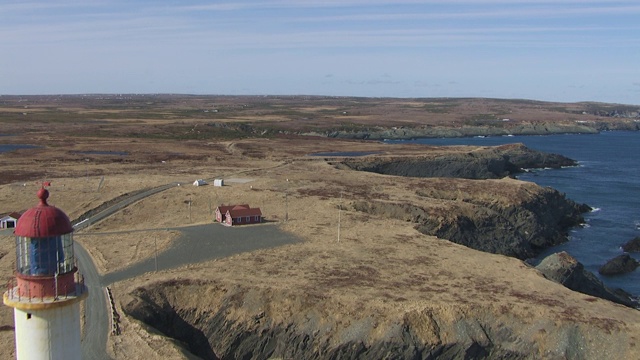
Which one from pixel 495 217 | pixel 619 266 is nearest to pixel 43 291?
pixel 619 266

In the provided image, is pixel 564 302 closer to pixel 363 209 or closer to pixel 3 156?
pixel 363 209

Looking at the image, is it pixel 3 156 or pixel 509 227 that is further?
pixel 3 156

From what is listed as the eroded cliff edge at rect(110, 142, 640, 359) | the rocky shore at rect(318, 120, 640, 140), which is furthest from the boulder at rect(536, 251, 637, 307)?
the rocky shore at rect(318, 120, 640, 140)

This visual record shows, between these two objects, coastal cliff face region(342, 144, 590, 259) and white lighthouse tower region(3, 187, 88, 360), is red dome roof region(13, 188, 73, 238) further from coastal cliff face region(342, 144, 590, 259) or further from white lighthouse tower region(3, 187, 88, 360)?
coastal cliff face region(342, 144, 590, 259)

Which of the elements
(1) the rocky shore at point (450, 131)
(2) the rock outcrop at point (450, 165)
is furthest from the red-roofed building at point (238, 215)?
(1) the rocky shore at point (450, 131)

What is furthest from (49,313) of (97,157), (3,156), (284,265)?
(3,156)

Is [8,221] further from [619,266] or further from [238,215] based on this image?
[619,266]

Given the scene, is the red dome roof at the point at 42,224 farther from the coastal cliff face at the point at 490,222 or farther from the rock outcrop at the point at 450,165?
the rock outcrop at the point at 450,165
